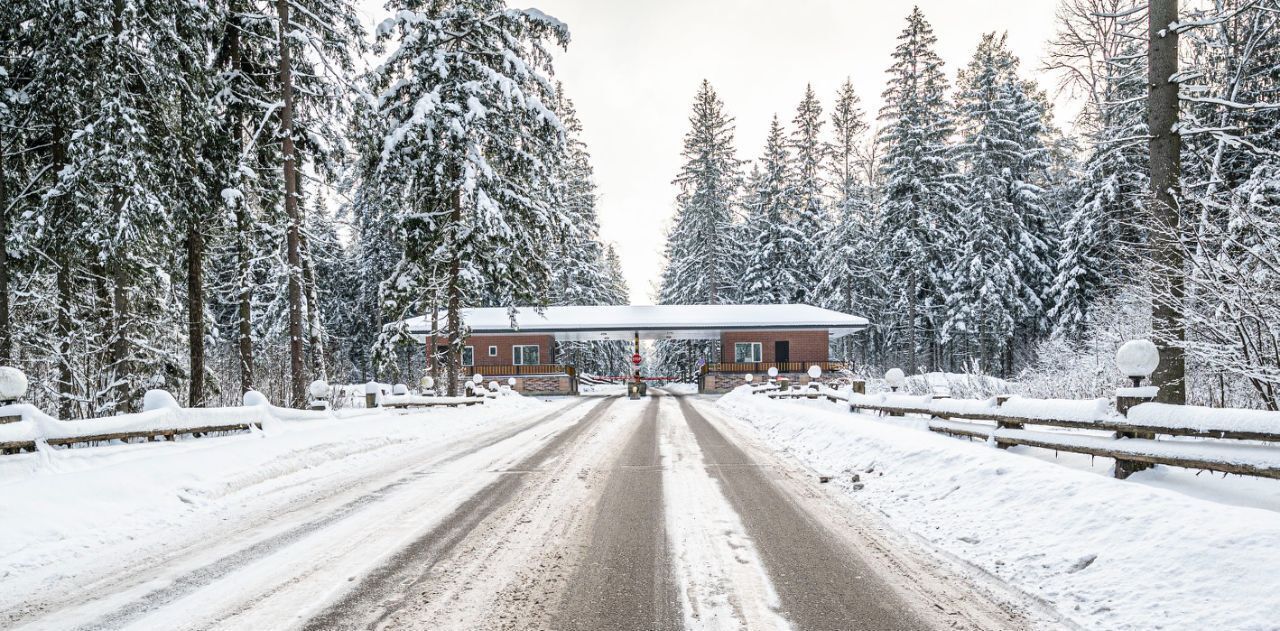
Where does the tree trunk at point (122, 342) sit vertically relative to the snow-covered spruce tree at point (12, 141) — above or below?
below

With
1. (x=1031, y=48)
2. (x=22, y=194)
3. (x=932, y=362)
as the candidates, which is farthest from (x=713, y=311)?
(x=22, y=194)

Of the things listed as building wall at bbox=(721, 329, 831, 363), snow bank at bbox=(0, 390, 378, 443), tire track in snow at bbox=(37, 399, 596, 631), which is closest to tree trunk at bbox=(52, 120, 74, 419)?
snow bank at bbox=(0, 390, 378, 443)

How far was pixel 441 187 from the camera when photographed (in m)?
18.6

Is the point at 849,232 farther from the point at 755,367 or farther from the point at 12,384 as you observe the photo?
the point at 12,384

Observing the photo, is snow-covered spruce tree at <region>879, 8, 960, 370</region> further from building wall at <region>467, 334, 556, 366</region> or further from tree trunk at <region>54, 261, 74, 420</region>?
tree trunk at <region>54, 261, 74, 420</region>

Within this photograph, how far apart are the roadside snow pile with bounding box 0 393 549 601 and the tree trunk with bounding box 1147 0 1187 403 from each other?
9.81m

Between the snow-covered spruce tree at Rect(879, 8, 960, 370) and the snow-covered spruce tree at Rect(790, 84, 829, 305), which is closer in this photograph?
the snow-covered spruce tree at Rect(879, 8, 960, 370)

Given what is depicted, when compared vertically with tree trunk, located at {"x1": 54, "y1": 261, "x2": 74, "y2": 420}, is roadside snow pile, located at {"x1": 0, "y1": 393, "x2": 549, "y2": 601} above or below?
below

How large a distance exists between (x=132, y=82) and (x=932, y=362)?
1826 inches

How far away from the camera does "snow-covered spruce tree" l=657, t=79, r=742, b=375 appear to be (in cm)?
4497

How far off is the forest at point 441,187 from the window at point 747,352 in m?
6.54

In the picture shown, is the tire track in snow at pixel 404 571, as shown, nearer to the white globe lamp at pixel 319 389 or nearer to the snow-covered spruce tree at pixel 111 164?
the white globe lamp at pixel 319 389

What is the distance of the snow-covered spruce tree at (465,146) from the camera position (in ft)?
57.8

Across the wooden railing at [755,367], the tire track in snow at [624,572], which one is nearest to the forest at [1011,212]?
the wooden railing at [755,367]
